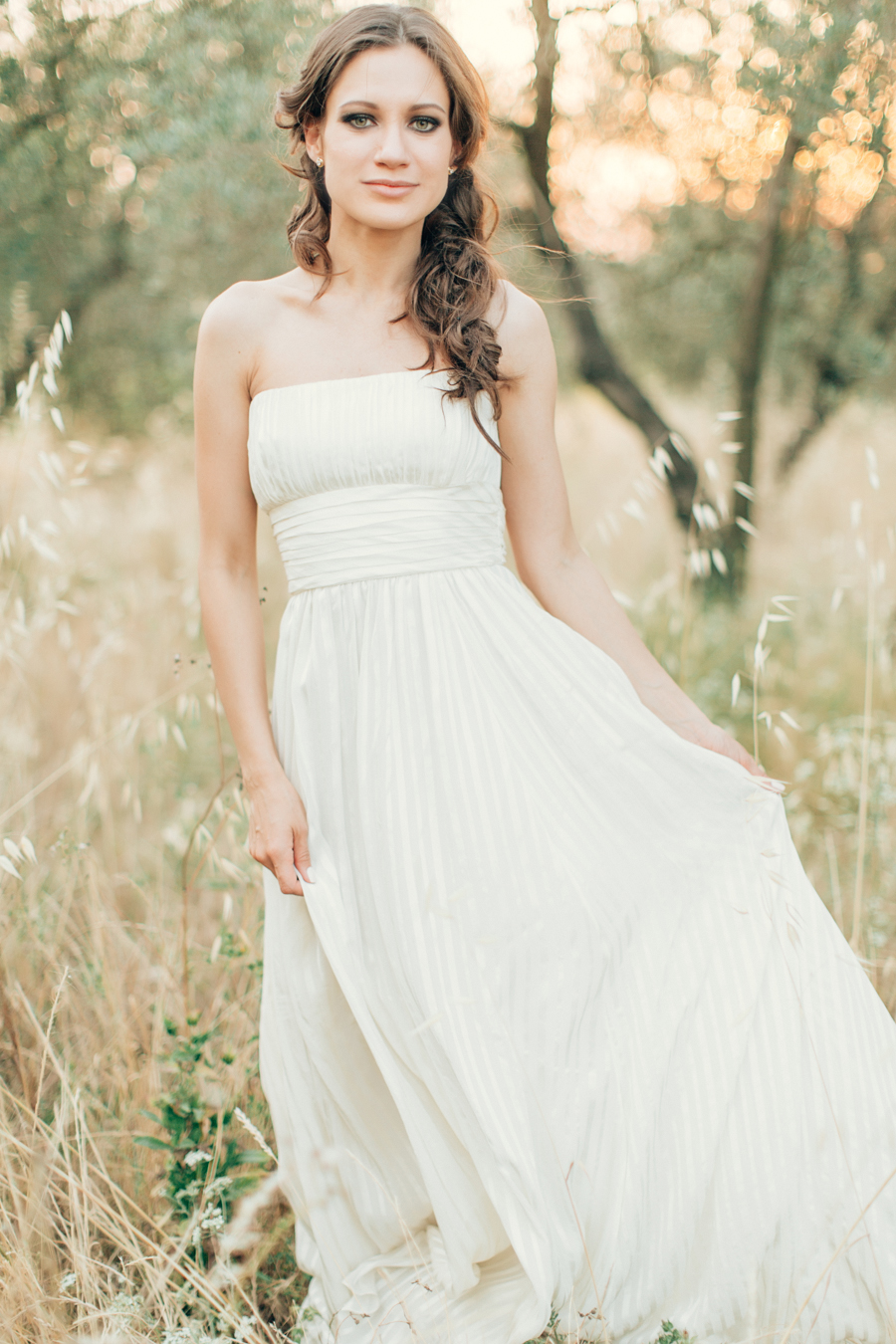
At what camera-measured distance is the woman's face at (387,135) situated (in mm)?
1626

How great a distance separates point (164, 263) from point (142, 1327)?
4.45 meters

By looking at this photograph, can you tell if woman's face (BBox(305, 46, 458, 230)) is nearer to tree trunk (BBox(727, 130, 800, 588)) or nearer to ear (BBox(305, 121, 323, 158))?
ear (BBox(305, 121, 323, 158))

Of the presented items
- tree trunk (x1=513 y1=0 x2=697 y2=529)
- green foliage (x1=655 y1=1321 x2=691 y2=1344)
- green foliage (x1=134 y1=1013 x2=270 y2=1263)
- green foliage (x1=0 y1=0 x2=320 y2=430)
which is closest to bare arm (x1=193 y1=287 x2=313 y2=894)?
green foliage (x1=134 y1=1013 x2=270 y2=1263)

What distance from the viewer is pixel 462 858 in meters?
1.58

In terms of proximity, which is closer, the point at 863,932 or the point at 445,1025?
the point at 445,1025

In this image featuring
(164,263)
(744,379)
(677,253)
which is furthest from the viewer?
(677,253)

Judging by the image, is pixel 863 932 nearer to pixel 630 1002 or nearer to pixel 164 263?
pixel 630 1002

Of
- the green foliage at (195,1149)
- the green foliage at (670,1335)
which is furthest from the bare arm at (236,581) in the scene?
the green foliage at (670,1335)

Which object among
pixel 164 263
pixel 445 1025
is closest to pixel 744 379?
pixel 164 263

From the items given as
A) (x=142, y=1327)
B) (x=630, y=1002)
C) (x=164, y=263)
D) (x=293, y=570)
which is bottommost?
(x=142, y=1327)

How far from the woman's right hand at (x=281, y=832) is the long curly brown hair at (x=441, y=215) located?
0.68m

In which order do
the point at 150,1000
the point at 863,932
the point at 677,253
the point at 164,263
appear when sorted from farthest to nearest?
1. the point at 677,253
2. the point at 164,263
3. the point at 863,932
4. the point at 150,1000

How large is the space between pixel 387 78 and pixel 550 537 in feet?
2.61

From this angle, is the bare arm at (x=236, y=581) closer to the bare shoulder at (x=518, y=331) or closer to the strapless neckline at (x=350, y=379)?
the strapless neckline at (x=350, y=379)
